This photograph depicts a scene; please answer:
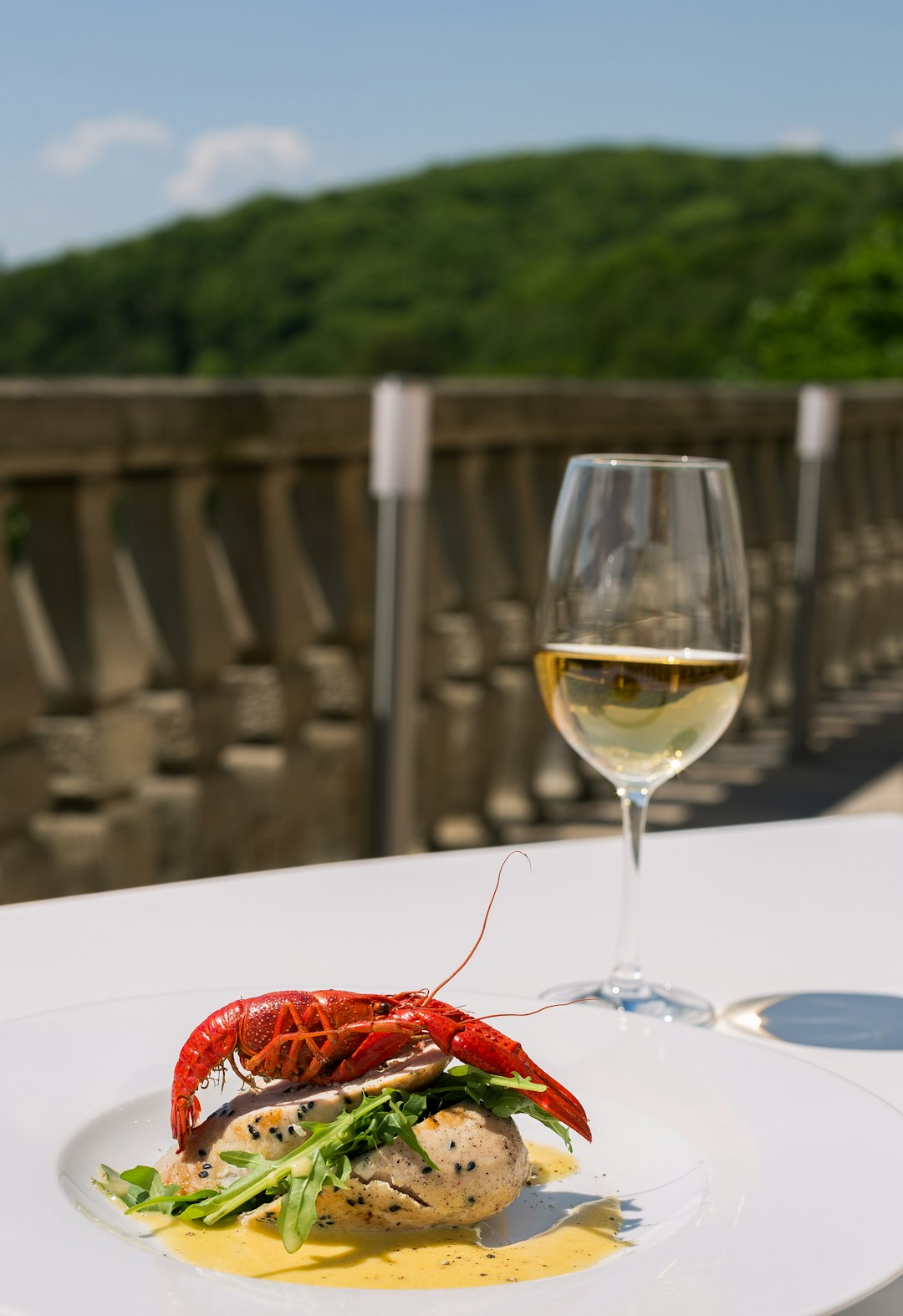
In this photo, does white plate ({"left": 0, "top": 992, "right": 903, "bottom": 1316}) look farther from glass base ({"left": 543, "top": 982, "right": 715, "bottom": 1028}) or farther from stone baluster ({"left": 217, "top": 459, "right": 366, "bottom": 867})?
stone baluster ({"left": 217, "top": 459, "right": 366, "bottom": 867})

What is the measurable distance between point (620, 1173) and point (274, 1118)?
16 cm

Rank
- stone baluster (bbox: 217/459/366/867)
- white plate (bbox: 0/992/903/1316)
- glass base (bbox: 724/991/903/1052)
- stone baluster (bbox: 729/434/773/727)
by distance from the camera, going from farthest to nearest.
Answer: stone baluster (bbox: 729/434/773/727)
stone baluster (bbox: 217/459/366/867)
glass base (bbox: 724/991/903/1052)
white plate (bbox: 0/992/903/1316)

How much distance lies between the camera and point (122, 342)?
1080cm

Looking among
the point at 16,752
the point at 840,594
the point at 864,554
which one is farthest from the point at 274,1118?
the point at 864,554

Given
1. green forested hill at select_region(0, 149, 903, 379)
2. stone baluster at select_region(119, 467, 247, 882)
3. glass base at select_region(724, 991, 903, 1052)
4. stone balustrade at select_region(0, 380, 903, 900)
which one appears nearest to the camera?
glass base at select_region(724, 991, 903, 1052)

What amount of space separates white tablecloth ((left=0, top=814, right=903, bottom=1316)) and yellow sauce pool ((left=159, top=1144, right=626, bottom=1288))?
31 centimetres

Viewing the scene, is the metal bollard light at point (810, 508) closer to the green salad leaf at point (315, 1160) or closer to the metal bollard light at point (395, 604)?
the metal bollard light at point (395, 604)

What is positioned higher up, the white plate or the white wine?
the white wine

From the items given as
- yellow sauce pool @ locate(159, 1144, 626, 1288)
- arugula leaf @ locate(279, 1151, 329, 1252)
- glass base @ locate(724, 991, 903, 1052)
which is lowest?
glass base @ locate(724, 991, 903, 1052)

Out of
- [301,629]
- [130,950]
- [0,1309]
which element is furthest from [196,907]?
[301,629]

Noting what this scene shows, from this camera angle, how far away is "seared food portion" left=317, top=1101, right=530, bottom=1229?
660 mm

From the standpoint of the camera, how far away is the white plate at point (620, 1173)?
1.89ft

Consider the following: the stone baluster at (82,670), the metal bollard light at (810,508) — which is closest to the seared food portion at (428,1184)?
the stone baluster at (82,670)

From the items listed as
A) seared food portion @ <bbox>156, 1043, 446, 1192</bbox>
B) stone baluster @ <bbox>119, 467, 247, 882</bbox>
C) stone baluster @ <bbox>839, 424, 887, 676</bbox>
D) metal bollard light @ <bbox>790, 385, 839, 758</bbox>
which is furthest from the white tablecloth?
stone baluster @ <bbox>839, 424, 887, 676</bbox>
